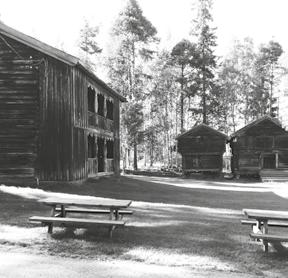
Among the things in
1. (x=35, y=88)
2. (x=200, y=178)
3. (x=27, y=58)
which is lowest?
(x=200, y=178)

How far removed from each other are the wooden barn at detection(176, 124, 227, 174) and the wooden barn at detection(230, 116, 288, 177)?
1702 mm

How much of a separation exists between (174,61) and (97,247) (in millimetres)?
41926

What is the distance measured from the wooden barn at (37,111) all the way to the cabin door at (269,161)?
77.1 feet

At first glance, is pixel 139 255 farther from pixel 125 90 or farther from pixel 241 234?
pixel 125 90

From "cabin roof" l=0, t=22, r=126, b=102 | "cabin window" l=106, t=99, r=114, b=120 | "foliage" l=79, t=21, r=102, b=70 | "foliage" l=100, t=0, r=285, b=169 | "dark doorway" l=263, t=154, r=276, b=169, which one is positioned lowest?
"dark doorway" l=263, t=154, r=276, b=169

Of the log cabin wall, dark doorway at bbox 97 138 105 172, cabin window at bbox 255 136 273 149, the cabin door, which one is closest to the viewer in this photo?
the log cabin wall

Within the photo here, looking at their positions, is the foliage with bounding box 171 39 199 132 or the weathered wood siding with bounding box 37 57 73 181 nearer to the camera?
the weathered wood siding with bounding box 37 57 73 181

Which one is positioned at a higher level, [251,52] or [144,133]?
[251,52]

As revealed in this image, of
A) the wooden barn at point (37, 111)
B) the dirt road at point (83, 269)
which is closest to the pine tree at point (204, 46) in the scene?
the wooden barn at point (37, 111)

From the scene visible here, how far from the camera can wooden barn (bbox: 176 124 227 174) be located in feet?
121

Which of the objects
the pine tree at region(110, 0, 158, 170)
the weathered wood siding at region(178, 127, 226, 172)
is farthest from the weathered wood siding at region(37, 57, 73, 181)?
the pine tree at region(110, 0, 158, 170)

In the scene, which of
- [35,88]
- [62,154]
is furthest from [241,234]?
[35,88]

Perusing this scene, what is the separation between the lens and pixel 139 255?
24.1 ft

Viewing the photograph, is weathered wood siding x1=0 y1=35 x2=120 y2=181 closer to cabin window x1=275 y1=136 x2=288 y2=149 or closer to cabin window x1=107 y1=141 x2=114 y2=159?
cabin window x1=107 y1=141 x2=114 y2=159
